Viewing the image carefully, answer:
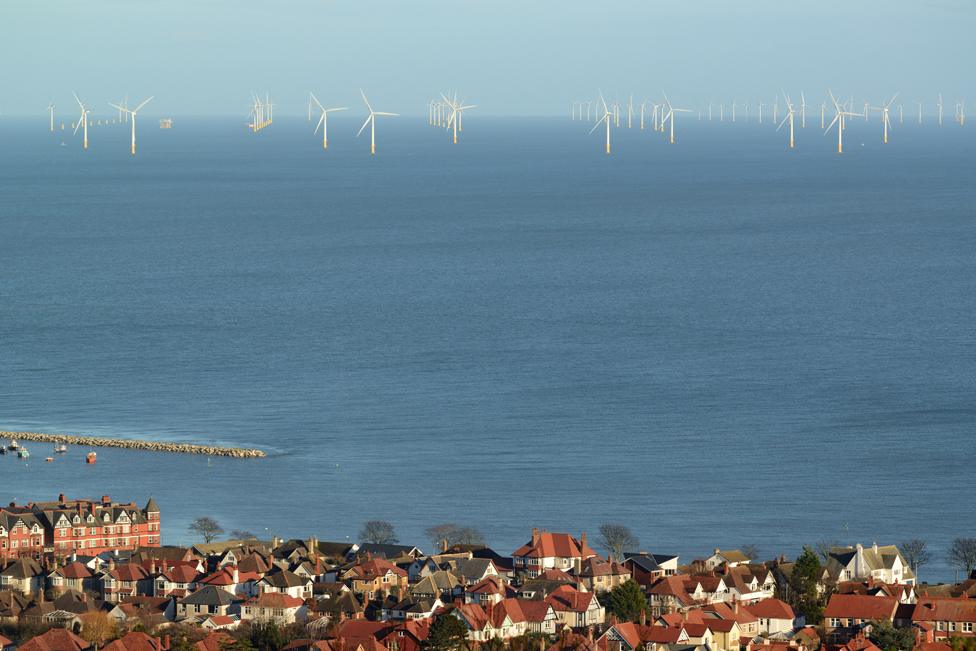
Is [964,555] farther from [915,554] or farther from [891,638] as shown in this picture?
[891,638]

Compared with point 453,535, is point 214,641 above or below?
below

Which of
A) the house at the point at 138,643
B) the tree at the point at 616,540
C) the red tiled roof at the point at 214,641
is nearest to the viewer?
the house at the point at 138,643

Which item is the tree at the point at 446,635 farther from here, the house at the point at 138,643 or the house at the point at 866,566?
the house at the point at 866,566

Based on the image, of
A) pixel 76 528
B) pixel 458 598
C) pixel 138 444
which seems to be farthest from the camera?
pixel 138 444

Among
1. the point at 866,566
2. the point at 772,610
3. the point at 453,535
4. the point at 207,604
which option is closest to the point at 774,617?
the point at 772,610

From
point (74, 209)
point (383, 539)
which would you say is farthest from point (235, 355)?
point (74, 209)

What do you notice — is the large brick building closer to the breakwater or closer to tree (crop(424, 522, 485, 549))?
tree (crop(424, 522, 485, 549))

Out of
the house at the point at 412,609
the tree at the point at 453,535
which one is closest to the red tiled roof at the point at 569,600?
the house at the point at 412,609

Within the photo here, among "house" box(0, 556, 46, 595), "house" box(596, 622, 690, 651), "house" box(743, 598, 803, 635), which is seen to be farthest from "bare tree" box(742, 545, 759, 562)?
"house" box(0, 556, 46, 595)

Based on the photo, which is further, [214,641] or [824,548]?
[824,548]
